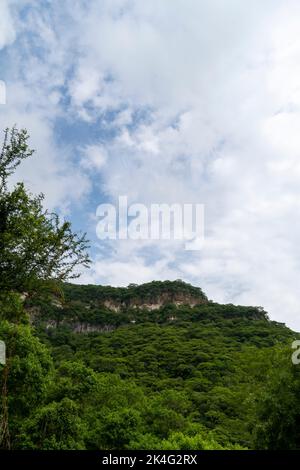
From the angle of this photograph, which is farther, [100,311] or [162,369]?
[100,311]

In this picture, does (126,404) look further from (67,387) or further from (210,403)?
(210,403)

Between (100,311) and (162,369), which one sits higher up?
(100,311)

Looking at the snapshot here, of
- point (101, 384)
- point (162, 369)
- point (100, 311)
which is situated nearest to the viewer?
point (101, 384)

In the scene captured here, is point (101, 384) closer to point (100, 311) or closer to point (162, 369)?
point (162, 369)

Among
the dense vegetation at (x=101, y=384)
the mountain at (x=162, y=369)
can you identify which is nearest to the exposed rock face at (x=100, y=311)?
the mountain at (x=162, y=369)

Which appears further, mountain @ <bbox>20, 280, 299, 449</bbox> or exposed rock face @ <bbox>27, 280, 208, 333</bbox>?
exposed rock face @ <bbox>27, 280, 208, 333</bbox>

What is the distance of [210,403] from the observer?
194 ft

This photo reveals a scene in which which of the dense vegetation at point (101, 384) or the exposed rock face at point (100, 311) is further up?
the exposed rock face at point (100, 311)

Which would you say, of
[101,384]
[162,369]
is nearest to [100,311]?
[162,369]

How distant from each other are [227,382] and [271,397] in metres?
52.0

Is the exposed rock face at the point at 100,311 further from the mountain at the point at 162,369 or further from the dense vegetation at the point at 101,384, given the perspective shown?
the dense vegetation at the point at 101,384

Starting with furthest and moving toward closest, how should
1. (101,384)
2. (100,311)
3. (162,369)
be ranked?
1. (100,311)
2. (162,369)
3. (101,384)

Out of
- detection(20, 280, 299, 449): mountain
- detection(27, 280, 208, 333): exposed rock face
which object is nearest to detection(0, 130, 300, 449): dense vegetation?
detection(20, 280, 299, 449): mountain

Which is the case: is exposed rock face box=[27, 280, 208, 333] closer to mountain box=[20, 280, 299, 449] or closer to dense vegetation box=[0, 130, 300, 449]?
mountain box=[20, 280, 299, 449]
